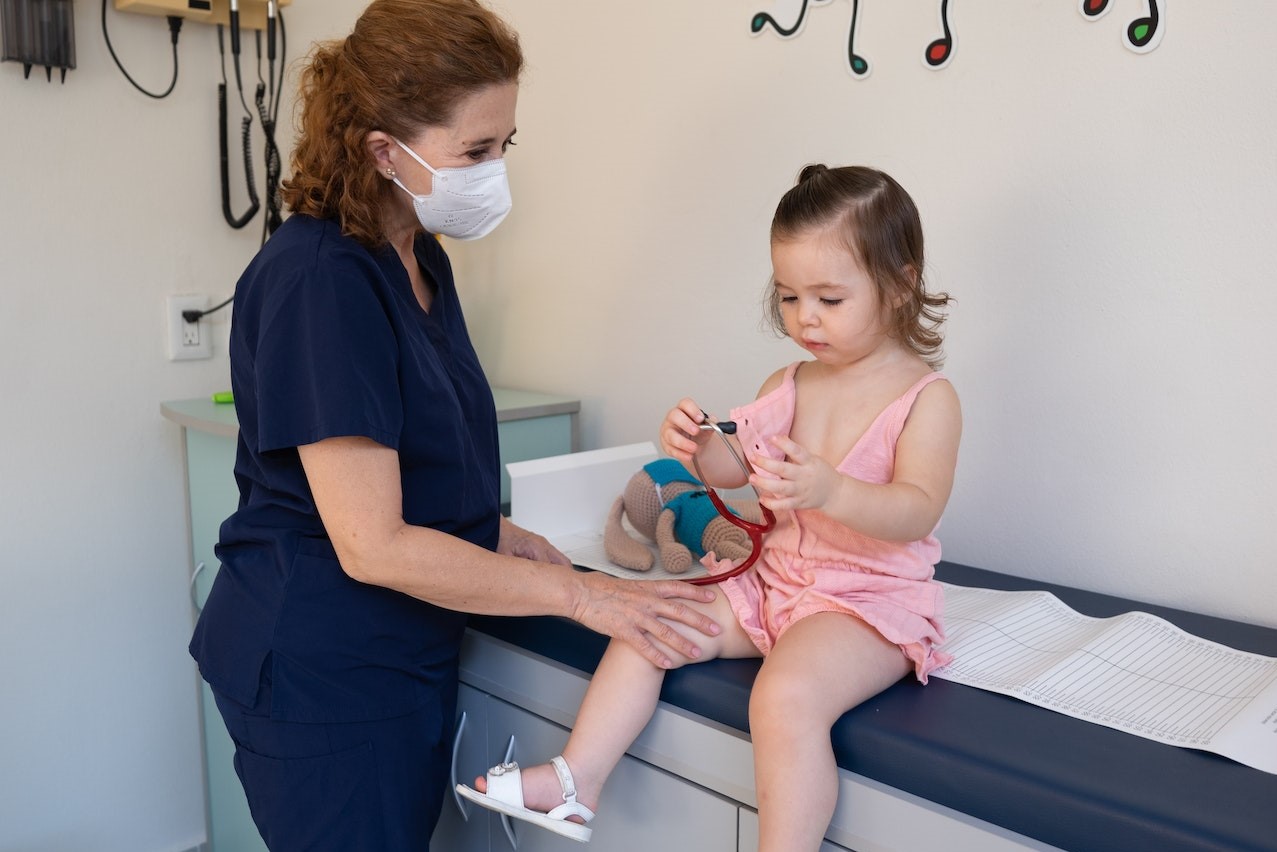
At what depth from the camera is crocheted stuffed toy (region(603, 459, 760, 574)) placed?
55.8 inches

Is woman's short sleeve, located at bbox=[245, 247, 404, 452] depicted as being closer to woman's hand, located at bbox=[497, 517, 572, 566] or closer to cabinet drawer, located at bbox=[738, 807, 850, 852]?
woman's hand, located at bbox=[497, 517, 572, 566]

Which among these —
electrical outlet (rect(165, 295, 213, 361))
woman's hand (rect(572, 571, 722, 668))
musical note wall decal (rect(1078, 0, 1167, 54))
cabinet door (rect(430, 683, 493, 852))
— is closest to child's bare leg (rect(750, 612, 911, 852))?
woman's hand (rect(572, 571, 722, 668))

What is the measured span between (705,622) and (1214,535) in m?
0.64

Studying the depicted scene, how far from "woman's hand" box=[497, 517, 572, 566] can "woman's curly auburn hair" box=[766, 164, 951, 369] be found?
1.75 ft

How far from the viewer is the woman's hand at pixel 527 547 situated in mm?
1407

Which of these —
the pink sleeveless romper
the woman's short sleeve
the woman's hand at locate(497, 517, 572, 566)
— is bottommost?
the woman's hand at locate(497, 517, 572, 566)

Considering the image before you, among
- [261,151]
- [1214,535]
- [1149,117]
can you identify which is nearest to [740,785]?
[1214,535]

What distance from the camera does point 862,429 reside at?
117 centimetres

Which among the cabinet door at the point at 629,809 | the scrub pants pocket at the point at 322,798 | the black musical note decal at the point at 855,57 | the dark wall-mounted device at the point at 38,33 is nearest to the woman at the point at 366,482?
the scrub pants pocket at the point at 322,798

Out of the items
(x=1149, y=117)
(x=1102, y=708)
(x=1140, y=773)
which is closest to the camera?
(x=1140, y=773)

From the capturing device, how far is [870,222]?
111 cm

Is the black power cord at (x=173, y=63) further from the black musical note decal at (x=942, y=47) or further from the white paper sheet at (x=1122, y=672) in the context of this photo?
the white paper sheet at (x=1122, y=672)

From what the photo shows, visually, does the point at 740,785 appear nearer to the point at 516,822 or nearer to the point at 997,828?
the point at 997,828

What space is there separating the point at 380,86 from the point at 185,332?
1.28 meters
